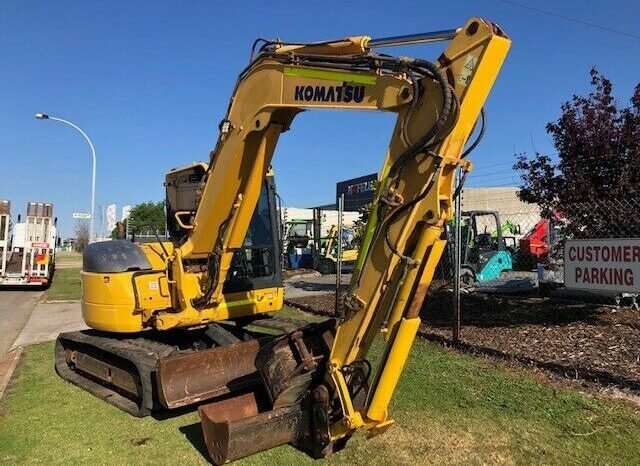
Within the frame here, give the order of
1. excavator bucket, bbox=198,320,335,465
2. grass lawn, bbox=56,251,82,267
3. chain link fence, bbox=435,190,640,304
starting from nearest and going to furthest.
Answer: excavator bucket, bbox=198,320,335,465, chain link fence, bbox=435,190,640,304, grass lawn, bbox=56,251,82,267

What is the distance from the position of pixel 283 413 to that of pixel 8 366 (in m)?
5.67

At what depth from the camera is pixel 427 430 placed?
4895 millimetres

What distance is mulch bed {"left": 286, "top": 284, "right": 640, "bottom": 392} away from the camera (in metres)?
6.44

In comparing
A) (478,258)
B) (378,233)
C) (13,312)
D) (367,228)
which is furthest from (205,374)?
(478,258)

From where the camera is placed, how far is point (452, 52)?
12.6ft

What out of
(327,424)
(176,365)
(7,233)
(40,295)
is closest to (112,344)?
(176,365)

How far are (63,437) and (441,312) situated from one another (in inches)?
283

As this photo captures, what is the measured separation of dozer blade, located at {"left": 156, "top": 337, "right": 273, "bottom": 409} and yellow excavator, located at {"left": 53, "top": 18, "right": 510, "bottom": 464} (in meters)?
0.01

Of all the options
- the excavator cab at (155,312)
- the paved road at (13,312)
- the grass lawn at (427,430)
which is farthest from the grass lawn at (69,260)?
the grass lawn at (427,430)

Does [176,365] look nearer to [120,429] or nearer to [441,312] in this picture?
[120,429]

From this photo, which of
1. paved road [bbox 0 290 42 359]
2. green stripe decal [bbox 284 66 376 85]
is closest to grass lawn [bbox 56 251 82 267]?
paved road [bbox 0 290 42 359]

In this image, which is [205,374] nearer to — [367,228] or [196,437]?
[196,437]

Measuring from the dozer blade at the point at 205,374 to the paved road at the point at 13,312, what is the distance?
16.9 feet

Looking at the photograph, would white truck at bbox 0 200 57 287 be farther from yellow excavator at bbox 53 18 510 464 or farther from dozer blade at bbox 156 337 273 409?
dozer blade at bbox 156 337 273 409
